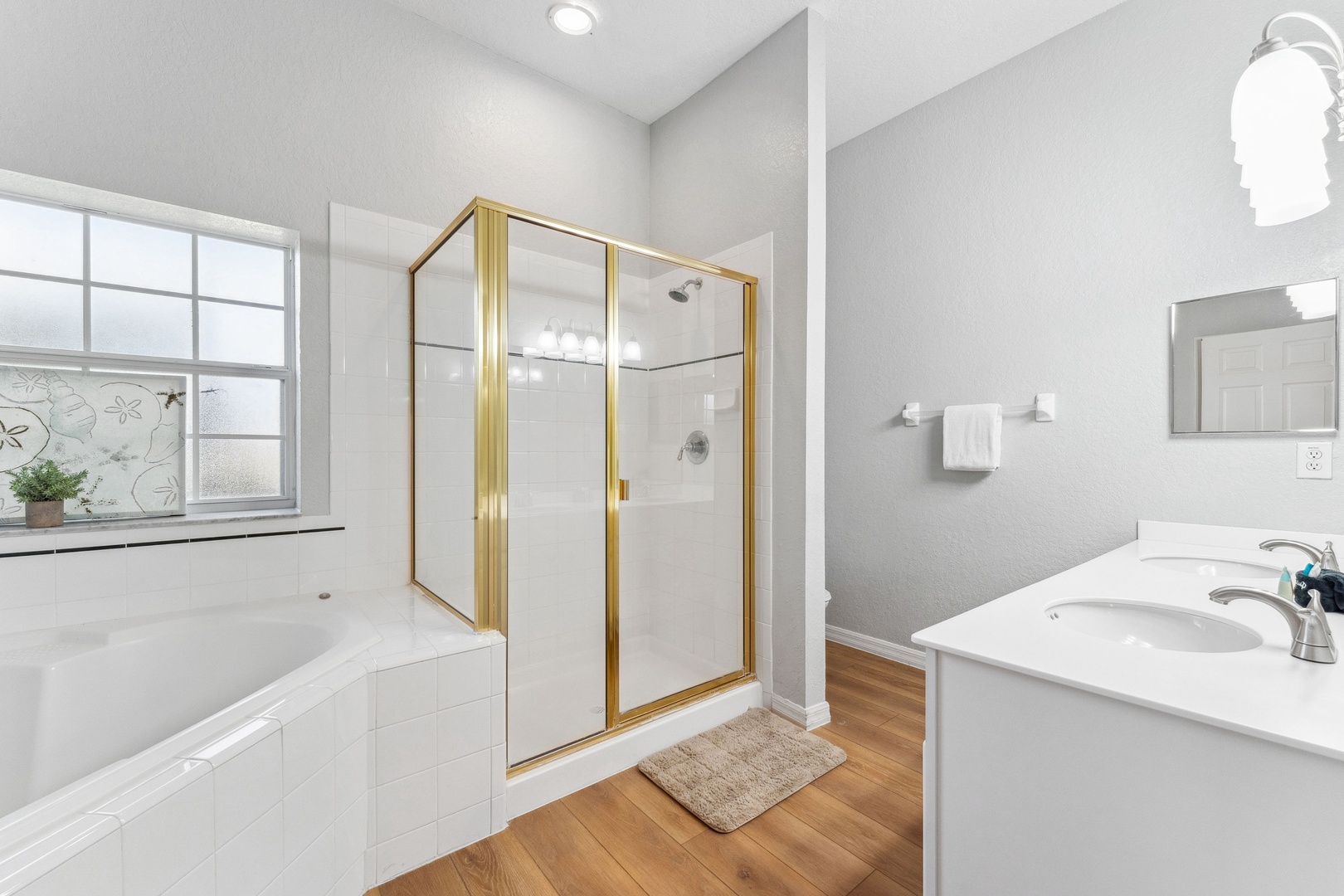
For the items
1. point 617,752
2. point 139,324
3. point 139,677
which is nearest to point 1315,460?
point 617,752

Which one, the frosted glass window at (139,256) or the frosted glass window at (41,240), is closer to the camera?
the frosted glass window at (41,240)

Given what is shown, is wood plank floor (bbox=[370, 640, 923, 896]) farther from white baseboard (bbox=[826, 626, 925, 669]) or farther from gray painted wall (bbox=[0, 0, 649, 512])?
gray painted wall (bbox=[0, 0, 649, 512])

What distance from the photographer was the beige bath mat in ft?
5.46

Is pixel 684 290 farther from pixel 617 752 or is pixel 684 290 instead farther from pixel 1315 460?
pixel 1315 460

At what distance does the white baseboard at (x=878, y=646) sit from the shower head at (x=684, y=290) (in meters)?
2.00

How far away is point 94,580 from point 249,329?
3.05 ft

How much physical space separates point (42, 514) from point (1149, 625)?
2.89 m

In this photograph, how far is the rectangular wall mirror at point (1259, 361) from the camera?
1.70 m

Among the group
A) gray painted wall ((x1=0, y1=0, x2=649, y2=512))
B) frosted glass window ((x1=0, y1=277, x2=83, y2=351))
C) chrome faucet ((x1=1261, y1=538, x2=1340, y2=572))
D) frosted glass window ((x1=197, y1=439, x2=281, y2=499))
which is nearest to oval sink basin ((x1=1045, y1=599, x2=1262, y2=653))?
chrome faucet ((x1=1261, y1=538, x2=1340, y2=572))

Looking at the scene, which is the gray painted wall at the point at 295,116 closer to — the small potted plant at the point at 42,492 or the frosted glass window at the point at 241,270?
the frosted glass window at the point at 241,270

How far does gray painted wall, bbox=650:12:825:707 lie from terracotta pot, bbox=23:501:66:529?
232cm

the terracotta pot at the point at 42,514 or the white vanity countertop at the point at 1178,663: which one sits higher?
the terracotta pot at the point at 42,514

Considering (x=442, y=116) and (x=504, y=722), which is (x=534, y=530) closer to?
(x=504, y=722)

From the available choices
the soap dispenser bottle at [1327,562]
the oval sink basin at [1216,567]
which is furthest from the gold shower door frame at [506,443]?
the soap dispenser bottle at [1327,562]
